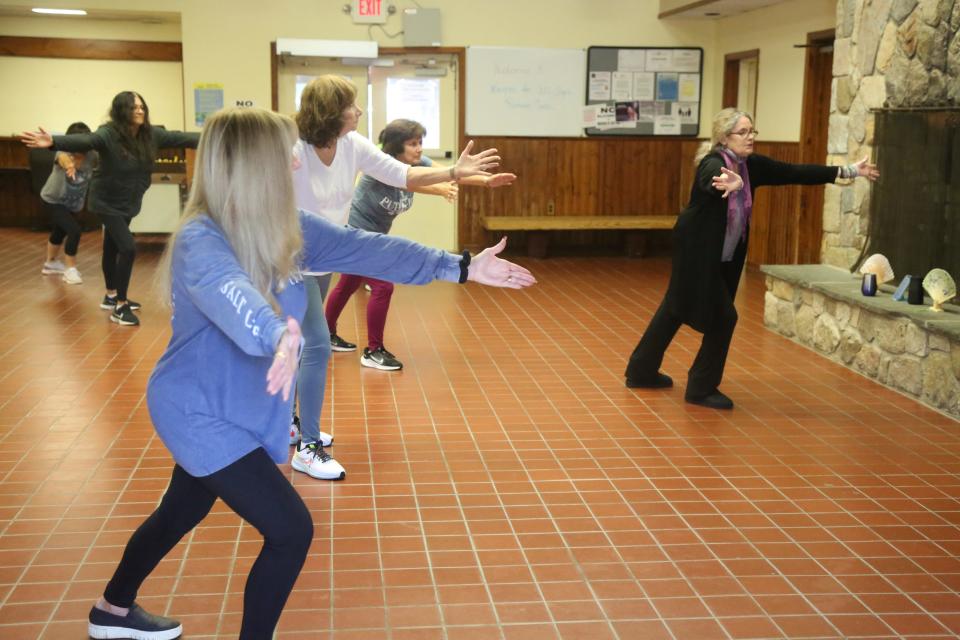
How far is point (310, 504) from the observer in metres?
4.03

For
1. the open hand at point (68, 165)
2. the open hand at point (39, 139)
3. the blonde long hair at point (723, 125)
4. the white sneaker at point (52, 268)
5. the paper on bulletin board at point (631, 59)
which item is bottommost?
the white sneaker at point (52, 268)

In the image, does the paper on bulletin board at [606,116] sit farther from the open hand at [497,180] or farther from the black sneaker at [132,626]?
the black sneaker at [132,626]

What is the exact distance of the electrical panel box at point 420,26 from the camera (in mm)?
10961

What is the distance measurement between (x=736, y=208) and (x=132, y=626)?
11.5 ft

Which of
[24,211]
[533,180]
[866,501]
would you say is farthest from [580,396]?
[24,211]

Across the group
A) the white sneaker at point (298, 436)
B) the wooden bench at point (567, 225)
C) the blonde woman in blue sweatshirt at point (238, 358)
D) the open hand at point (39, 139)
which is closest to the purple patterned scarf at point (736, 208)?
the white sneaker at point (298, 436)

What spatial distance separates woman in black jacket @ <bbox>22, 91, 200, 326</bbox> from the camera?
23.3ft

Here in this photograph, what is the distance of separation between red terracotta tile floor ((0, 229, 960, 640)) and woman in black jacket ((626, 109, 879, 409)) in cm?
31

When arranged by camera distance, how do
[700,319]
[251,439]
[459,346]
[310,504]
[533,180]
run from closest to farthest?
1. [251,439]
2. [310,504]
3. [700,319]
4. [459,346]
5. [533,180]

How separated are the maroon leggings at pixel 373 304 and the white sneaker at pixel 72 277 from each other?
3611mm

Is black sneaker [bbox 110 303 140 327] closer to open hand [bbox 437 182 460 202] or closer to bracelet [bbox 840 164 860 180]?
open hand [bbox 437 182 460 202]

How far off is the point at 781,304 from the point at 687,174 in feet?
15.8

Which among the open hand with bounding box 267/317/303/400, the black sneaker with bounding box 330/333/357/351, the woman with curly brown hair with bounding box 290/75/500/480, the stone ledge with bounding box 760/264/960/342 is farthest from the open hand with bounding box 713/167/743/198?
the open hand with bounding box 267/317/303/400

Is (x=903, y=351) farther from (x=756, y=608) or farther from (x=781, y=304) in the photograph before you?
(x=756, y=608)
